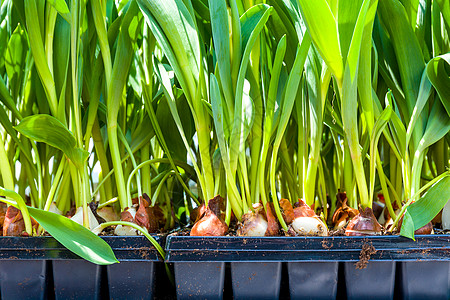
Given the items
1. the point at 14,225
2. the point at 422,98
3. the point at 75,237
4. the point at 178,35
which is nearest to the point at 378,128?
the point at 422,98

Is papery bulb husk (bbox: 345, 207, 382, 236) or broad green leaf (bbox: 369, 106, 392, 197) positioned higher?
broad green leaf (bbox: 369, 106, 392, 197)

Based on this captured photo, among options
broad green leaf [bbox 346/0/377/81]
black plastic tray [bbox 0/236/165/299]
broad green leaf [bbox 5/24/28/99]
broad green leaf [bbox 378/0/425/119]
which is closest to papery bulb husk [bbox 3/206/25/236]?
black plastic tray [bbox 0/236/165/299]

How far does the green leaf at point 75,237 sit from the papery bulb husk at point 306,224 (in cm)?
24

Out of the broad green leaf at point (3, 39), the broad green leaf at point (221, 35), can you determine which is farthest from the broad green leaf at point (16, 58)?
the broad green leaf at point (221, 35)

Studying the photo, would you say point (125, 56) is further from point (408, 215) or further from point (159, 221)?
point (408, 215)

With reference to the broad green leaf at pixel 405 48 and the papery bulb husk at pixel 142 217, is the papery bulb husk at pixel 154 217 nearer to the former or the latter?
the papery bulb husk at pixel 142 217

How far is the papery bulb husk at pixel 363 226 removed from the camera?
1.74 feet

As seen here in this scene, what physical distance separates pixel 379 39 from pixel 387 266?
370 millimetres

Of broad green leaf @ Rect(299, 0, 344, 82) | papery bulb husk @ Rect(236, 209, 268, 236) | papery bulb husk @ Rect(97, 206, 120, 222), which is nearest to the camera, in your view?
broad green leaf @ Rect(299, 0, 344, 82)

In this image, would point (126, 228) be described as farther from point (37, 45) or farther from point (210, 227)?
point (37, 45)

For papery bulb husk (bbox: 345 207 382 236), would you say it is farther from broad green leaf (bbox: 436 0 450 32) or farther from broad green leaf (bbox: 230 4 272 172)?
broad green leaf (bbox: 436 0 450 32)

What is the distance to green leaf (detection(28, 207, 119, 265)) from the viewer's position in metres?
0.46

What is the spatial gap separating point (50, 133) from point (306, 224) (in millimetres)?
350

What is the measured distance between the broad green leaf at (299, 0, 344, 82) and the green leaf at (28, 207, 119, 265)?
0.34 metres
